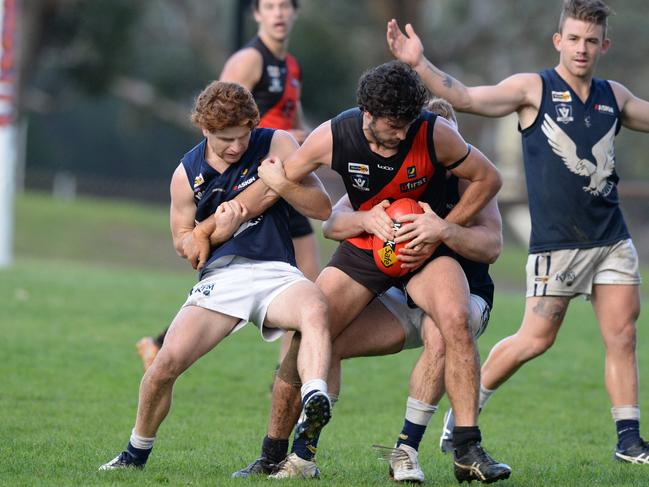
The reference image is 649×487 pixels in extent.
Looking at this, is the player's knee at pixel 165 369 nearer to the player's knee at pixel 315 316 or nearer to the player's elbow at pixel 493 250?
the player's knee at pixel 315 316

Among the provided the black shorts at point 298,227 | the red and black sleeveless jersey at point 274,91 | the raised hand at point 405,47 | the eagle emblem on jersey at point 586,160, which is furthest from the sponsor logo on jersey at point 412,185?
the red and black sleeveless jersey at point 274,91

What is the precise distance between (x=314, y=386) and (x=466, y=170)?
1.38 m

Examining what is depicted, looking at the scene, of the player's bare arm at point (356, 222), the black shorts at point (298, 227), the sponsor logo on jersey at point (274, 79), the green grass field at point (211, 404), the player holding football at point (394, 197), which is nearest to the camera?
the player holding football at point (394, 197)

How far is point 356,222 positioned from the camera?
21.4 ft

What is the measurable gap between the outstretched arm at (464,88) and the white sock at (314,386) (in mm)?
1982

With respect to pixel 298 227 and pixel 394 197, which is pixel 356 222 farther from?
pixel 298 227

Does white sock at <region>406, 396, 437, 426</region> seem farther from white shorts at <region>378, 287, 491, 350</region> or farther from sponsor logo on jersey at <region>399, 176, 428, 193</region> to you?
sponsor logo on jersey at <region>399, 176, 428, 193</region>

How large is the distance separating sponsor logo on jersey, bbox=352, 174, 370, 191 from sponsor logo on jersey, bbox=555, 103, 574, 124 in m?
1.64

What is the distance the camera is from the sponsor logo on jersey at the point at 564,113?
24.5 ft

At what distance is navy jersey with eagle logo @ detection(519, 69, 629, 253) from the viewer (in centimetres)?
747

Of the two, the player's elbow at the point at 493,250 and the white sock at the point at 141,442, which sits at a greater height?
the player's elbow at the point at 493,250

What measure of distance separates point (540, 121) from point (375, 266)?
1.67 meters

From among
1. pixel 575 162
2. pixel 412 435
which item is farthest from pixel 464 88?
pixel 412 435

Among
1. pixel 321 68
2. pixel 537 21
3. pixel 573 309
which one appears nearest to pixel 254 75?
pixel 573 309
